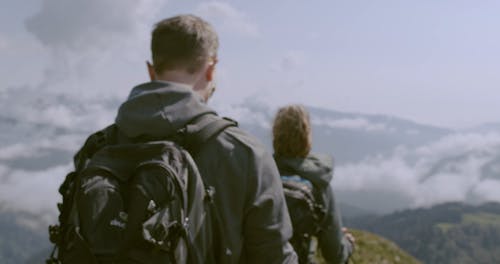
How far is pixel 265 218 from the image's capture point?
3.37m

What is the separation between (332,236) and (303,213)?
0.95m

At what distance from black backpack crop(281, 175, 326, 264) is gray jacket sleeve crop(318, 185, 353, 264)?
24 cm

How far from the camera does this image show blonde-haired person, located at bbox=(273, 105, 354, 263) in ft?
21.7

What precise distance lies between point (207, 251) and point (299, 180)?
3.45 m

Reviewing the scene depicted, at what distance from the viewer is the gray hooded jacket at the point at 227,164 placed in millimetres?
3232

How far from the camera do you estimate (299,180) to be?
6.53 m

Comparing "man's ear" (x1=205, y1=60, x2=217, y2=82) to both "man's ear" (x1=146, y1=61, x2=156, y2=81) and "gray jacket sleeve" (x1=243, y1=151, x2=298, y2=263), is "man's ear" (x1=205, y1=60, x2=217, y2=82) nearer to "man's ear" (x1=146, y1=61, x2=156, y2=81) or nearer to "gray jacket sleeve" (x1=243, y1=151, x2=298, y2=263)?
"man's ear" (x1=146, y1=61, x2=156, y2=81)

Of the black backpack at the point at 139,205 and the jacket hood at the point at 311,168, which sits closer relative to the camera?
the black backpack at the point at 139,205

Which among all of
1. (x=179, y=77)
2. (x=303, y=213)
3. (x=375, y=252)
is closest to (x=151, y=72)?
(x=179, y=77)

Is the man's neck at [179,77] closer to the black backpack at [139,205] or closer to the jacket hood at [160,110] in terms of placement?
the jacket hood at [160,110]

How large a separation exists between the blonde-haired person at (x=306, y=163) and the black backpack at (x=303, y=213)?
0.12 meters

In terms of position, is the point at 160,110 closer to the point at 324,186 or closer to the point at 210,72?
the point at 210,72

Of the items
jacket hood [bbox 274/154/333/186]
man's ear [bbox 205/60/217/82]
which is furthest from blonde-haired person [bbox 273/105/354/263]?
man's ear [bbox 205/60/217/82]

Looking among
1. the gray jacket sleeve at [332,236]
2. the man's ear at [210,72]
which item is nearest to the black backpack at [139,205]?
the man's ear at [210,72]
